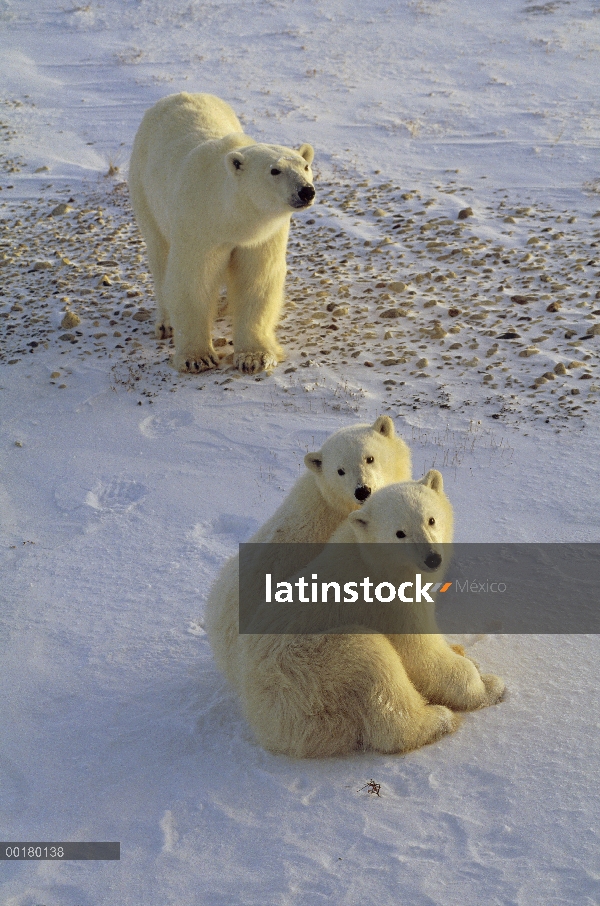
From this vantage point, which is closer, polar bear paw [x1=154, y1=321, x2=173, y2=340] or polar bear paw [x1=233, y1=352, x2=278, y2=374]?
polar bear paw [x1=233, y1=352, x2=278, y2=374]

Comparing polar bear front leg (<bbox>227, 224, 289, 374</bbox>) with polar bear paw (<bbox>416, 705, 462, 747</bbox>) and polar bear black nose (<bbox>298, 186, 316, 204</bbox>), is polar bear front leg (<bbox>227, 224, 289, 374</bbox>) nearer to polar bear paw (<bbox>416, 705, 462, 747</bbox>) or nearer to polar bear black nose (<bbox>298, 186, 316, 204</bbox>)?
polar bear black nose (<bbox>298, 186, 316, 204</bbox>)

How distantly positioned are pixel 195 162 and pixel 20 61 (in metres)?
11.7

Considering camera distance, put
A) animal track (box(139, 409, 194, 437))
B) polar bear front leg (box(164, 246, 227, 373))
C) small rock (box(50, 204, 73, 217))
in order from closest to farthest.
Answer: animal track (box(139, 409, 194, 437)), polar bear front leg (box(164, 246, 227, 373)), small rock (box(50, 204, 73, 217))

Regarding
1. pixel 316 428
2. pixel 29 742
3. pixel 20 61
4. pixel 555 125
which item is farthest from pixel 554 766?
pixel 20 61

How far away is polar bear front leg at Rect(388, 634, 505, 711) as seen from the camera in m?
3.66

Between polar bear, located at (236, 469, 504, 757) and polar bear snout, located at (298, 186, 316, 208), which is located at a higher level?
polar bear snout, located at (298, 186, 316, 208)

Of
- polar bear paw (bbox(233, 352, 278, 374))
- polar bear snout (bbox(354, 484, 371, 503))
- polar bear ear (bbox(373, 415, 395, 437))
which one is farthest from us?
polar bear paw (bbox(233, 352, 278, 374))

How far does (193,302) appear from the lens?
24.1ft

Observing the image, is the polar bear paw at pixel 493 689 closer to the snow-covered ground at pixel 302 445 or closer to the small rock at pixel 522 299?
the snow-covered ground at pixel 302 445

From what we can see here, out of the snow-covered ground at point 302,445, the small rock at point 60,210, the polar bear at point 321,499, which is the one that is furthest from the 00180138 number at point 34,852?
the small rock at point 60,210

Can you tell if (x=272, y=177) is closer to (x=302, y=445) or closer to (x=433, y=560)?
(x=302, y=445)

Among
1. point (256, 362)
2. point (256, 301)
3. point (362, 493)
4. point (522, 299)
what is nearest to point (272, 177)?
point (256, 301)

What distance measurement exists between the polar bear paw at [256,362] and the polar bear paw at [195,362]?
0.97 feet

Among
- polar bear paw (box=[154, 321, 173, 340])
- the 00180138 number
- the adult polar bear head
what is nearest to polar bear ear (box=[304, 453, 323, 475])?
the 00180138 number
